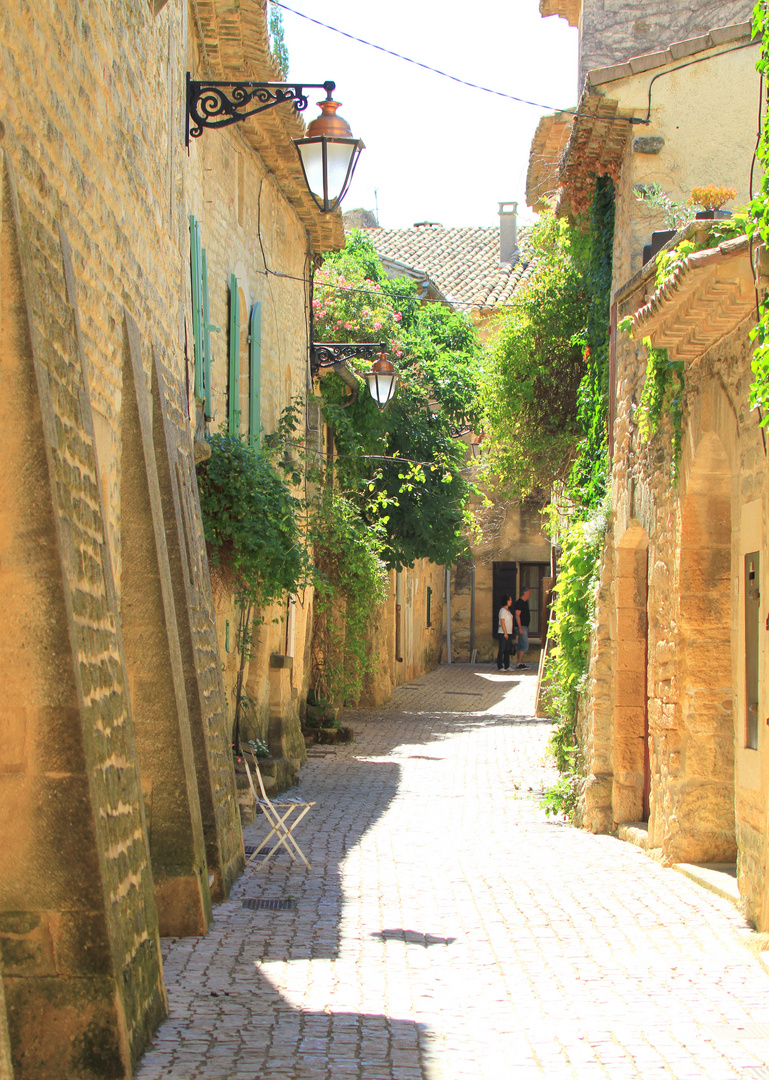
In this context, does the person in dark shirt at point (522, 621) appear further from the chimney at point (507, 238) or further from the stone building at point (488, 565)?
the chimney at point (507, 238)

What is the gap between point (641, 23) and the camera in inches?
459

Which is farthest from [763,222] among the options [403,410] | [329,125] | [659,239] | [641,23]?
[403,410]

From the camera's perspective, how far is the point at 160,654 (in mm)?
6125

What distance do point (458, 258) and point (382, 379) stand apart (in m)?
22.8

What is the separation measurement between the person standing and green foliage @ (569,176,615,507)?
54.4 feet

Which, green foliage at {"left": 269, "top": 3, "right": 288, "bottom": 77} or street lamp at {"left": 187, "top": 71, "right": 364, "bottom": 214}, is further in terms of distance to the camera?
green foliage at {"left": 269, "top": 3, "right": 288, "bottom": 77}

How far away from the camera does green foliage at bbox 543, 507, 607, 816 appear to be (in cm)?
1005

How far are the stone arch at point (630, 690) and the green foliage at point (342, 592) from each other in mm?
4477

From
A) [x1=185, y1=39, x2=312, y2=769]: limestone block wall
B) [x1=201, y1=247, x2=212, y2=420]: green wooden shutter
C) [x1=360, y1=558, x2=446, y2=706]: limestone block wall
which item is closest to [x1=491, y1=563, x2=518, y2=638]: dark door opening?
[x1=360, y1=558, x2=446, y2=706]: limestone block wall

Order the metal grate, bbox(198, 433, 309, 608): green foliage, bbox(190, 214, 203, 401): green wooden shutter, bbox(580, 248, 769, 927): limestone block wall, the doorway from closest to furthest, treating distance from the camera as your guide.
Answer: bbox(580, 248, 769, 927): limestone block wall, the metal grate, bbox(190, 214, 203, 401): green wooden shutter, bbox(198, 433, 309, 608): green foliage, the doorway

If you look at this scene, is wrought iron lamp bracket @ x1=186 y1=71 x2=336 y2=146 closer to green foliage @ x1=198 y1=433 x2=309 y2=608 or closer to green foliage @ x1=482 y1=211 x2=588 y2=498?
green foliage @ x1=198 y1=433 x2=309 y2=608

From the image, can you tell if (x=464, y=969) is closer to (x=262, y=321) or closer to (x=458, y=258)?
(x=262, y=321)

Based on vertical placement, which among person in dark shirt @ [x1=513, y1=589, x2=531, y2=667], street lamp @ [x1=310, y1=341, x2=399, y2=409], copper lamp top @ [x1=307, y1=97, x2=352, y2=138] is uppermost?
copper lamp top @ [x1=307, y1=97, x2=352, y2=138]

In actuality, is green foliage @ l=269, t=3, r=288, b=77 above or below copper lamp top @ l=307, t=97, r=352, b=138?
above
